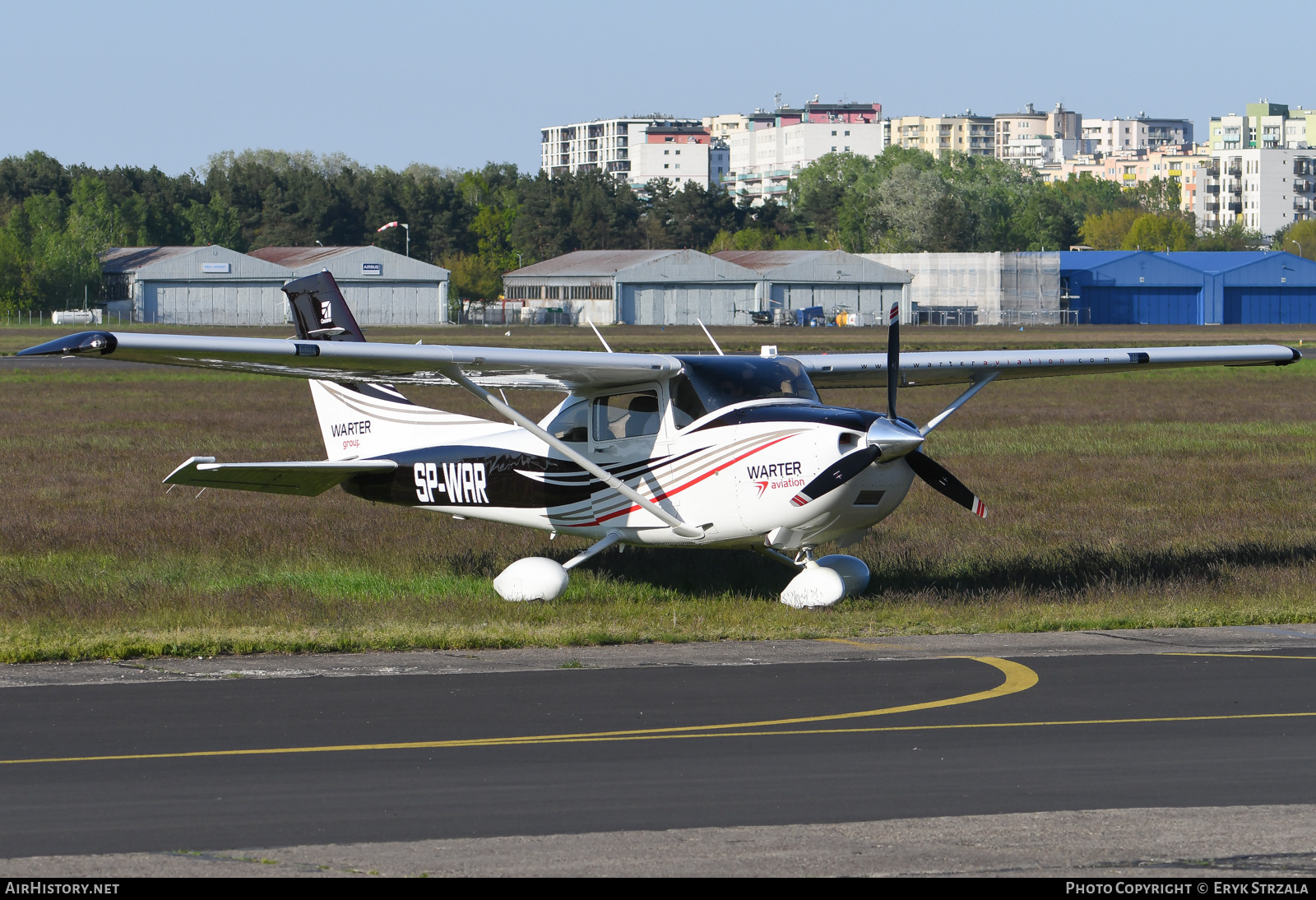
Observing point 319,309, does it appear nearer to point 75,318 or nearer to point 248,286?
point 75,318

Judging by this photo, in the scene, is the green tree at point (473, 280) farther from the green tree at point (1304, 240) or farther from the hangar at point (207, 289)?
the green tree at point (1304, 240)

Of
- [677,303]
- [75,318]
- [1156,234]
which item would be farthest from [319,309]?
[1156,234]

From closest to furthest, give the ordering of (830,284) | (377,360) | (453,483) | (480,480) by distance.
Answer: (377,360) → (480,480) → (453,483) → (830,284)

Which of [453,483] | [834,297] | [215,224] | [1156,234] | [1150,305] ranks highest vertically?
[215,224]

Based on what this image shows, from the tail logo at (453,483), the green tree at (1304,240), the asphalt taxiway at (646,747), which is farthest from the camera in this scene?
the green tree at (1304,240)

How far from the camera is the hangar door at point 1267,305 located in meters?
125

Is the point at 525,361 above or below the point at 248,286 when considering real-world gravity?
below

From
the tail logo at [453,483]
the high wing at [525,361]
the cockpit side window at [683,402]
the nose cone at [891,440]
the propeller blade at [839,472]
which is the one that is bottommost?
the tail logo at [453,483]

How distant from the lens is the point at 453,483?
1536 centimetres

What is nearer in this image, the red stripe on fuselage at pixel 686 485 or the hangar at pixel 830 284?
the red stripe on fuselage at pixel 686 485

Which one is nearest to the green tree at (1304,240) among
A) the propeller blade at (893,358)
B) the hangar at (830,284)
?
the hangar at (830,284)

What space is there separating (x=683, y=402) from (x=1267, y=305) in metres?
123

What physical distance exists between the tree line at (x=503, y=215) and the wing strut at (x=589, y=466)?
123 m

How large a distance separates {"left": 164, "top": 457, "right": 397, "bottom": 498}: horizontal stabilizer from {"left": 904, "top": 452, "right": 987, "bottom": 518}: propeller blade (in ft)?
18.3
